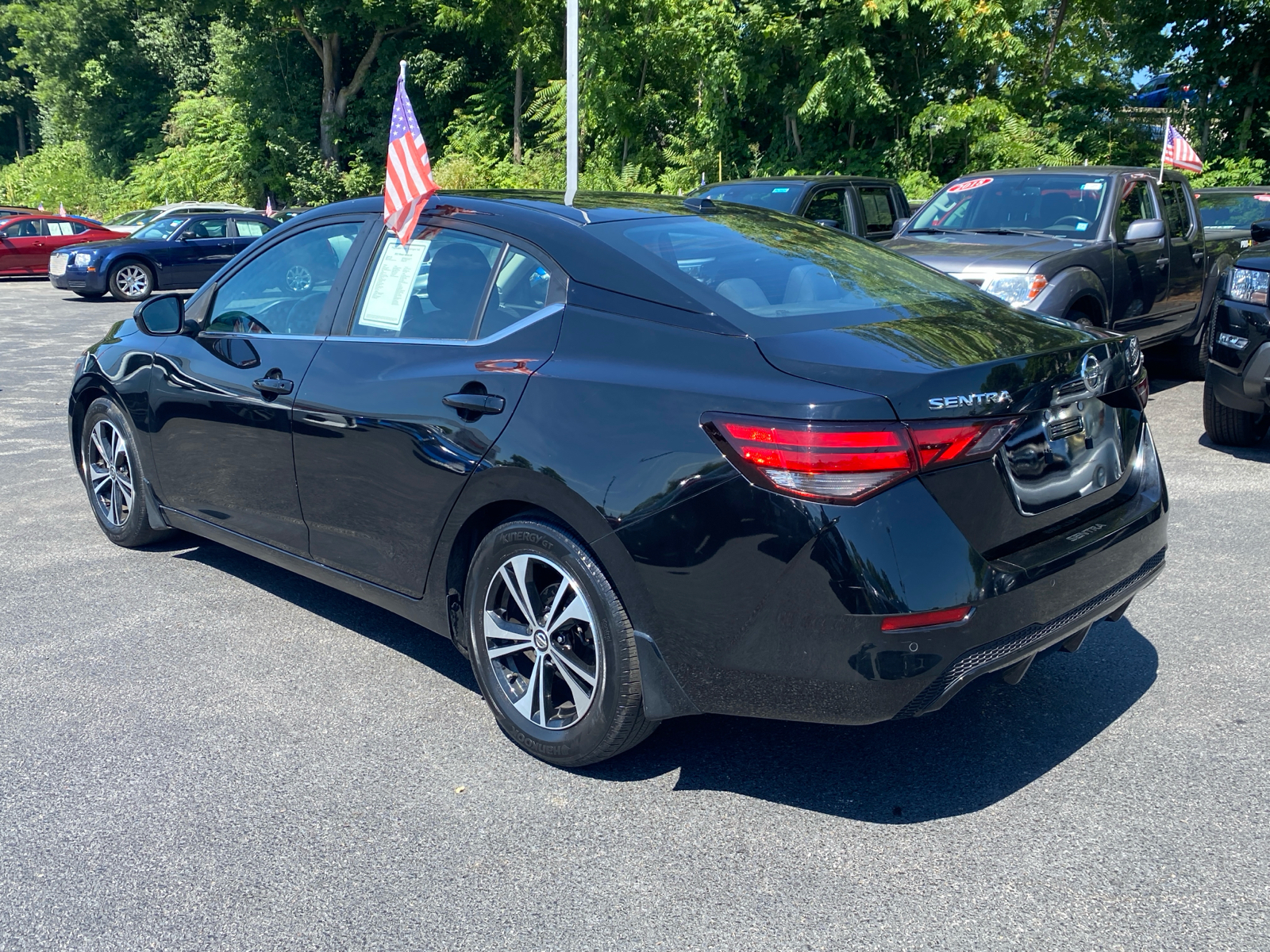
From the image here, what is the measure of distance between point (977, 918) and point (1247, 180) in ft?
66.3

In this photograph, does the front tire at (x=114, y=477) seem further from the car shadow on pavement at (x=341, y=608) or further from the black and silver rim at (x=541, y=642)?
the black and silver rim at (x=541, y=642)

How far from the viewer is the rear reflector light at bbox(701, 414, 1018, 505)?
8.99ft

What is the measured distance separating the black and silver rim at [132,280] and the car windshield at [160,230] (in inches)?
26.2

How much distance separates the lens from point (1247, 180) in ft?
63.7

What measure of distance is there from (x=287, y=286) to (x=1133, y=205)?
24.2 feet

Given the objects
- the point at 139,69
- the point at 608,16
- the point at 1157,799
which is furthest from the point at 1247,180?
the point at 139,69

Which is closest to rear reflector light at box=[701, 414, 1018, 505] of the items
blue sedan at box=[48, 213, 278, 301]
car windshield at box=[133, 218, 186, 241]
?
blue sedan at box=[48, 213, 278, 301]

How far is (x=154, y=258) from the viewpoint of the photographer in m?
20.4

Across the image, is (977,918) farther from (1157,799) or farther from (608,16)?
(608,16)

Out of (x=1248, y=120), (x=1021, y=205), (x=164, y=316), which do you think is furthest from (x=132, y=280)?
(x=1248, y=120)

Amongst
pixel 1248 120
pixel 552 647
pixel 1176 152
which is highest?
pixel 1248 120

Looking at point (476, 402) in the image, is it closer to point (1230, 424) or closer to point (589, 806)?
point (589, 806)

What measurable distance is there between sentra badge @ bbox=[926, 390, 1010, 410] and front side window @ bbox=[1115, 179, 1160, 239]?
6797mm

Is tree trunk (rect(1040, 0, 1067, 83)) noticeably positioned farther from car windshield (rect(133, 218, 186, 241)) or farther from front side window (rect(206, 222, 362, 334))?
front side window (rect(206, 222, 362, 334))
